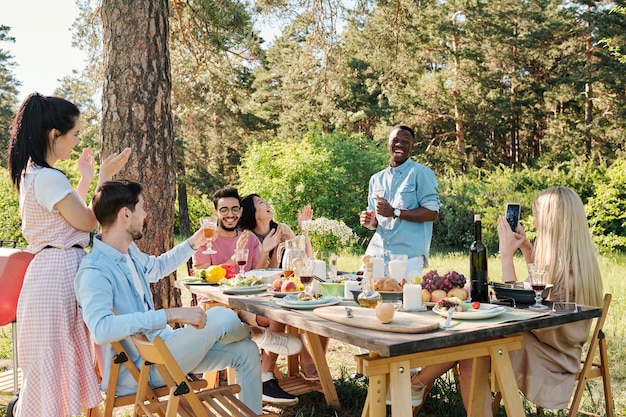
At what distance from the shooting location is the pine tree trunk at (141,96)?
4.54 m

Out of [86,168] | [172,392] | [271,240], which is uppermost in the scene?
[86,168]

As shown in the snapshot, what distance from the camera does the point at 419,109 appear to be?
22.5 meters

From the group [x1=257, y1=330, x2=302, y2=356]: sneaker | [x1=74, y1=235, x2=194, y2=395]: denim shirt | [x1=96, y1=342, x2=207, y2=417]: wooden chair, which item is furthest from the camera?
[x1=257, y1=330, x2=302, y2=356]: sneaker

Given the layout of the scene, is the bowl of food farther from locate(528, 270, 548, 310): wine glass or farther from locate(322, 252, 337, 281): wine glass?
locate(322, 252, 337, 281): wine glass

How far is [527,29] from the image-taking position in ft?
72.1

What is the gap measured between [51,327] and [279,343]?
135cm

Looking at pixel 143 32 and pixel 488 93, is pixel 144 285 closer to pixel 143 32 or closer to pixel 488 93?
pixel 143 32

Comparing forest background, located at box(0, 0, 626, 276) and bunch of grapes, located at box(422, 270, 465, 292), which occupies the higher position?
forest background, located at box(0, 0, 626, 276)

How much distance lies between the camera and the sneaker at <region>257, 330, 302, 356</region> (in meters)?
3.61

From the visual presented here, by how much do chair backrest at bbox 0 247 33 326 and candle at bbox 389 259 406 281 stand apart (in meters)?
1.89

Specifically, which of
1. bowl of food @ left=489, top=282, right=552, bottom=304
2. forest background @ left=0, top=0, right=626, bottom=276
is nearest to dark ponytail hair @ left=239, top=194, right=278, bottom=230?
bowl of food @ left=489, top=282, right=552, bottom=304

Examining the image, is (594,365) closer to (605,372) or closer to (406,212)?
(605,372)

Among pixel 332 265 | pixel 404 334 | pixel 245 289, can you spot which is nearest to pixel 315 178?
pixel 332 265

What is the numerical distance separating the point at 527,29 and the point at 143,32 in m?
20.4
